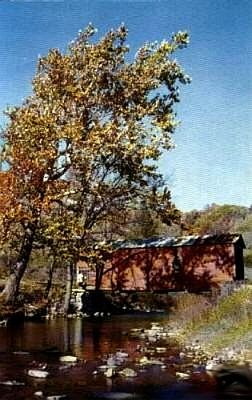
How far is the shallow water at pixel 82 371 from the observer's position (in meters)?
10.0

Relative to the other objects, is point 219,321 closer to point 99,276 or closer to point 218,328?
point 218,328

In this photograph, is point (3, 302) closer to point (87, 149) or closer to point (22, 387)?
point (87, 149)

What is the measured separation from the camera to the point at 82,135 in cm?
2536

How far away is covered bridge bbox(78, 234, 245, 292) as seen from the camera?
105 ft

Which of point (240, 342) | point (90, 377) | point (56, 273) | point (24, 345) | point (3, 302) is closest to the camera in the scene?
point (90, 377)

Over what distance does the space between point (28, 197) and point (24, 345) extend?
9.50 metres

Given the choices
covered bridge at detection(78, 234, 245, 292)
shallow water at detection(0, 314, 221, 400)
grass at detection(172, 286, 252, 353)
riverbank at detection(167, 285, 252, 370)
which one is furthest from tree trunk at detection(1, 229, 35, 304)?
covered bridge at detection(78, 234, 245, 292)

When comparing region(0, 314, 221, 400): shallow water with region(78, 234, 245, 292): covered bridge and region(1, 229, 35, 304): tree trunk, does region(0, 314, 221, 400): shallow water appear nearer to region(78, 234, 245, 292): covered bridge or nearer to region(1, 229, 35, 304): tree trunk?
region(1, 229, 35, 304): tree trunk

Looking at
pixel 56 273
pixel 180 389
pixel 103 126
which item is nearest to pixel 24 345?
pixel 180 389

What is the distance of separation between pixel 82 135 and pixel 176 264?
11.3m

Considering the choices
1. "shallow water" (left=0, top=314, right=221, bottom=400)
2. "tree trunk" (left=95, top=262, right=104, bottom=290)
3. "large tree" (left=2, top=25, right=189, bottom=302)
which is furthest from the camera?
"tree trunk" (left=95, top=262, right=104, bottom=290)

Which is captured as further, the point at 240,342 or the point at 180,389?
the point at 240,342

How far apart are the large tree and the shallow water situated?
5.98m

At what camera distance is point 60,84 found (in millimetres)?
26234
